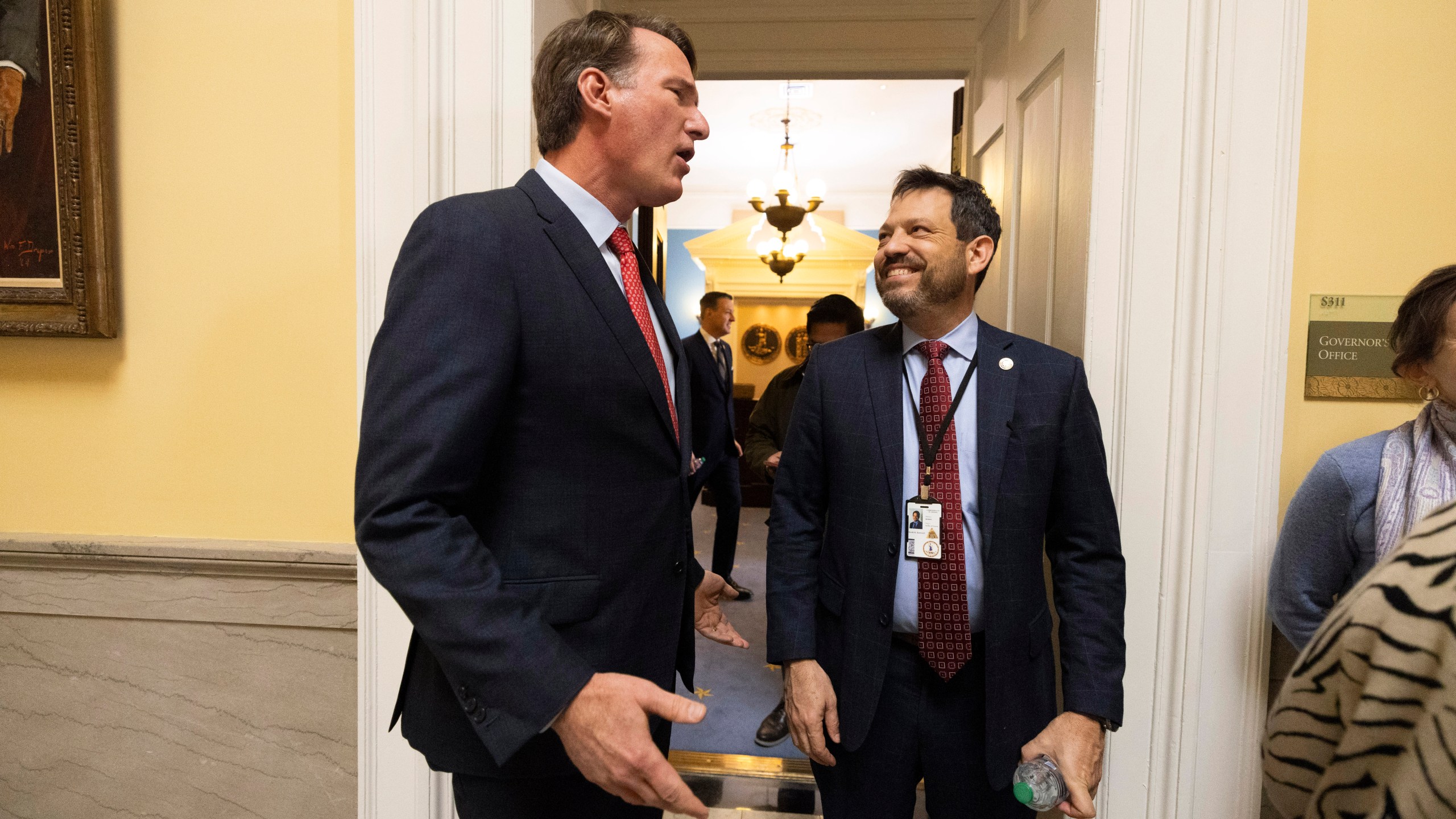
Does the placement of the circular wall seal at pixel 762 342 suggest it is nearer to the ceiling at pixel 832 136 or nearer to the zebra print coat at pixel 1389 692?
the ceiling at pixel 832 136

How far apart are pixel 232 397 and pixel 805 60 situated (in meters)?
2.74

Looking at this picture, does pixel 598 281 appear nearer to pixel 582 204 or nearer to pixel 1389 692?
pixel 582 204

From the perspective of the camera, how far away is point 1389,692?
48 cm

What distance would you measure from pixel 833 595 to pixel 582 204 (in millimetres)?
943

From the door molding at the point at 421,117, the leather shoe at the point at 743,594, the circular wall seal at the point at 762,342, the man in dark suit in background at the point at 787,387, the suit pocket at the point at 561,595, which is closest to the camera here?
the suit pocket at the point at 561,595

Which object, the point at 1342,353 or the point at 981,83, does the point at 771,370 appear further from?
the point at 1342,353

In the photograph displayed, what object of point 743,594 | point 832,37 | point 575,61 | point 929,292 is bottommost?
point 743,594

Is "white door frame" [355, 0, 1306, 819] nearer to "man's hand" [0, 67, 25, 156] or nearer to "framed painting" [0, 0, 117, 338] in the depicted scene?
"framed painting" [0, 0, 117, 338]

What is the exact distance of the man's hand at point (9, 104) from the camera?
165cm

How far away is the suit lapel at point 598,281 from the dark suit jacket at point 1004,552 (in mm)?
596

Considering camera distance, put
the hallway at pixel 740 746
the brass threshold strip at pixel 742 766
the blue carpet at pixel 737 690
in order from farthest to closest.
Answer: the blue carpet at pixel 737 690 < the brass threshold strip at pixel 742 766 < the hallway at pixel 740 746

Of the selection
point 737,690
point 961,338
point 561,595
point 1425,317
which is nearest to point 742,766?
point 737,690

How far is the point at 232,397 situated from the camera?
5.65 feet

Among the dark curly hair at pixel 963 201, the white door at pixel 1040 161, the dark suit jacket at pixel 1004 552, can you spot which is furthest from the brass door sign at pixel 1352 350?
the dark curly hair at pixel 963 201
